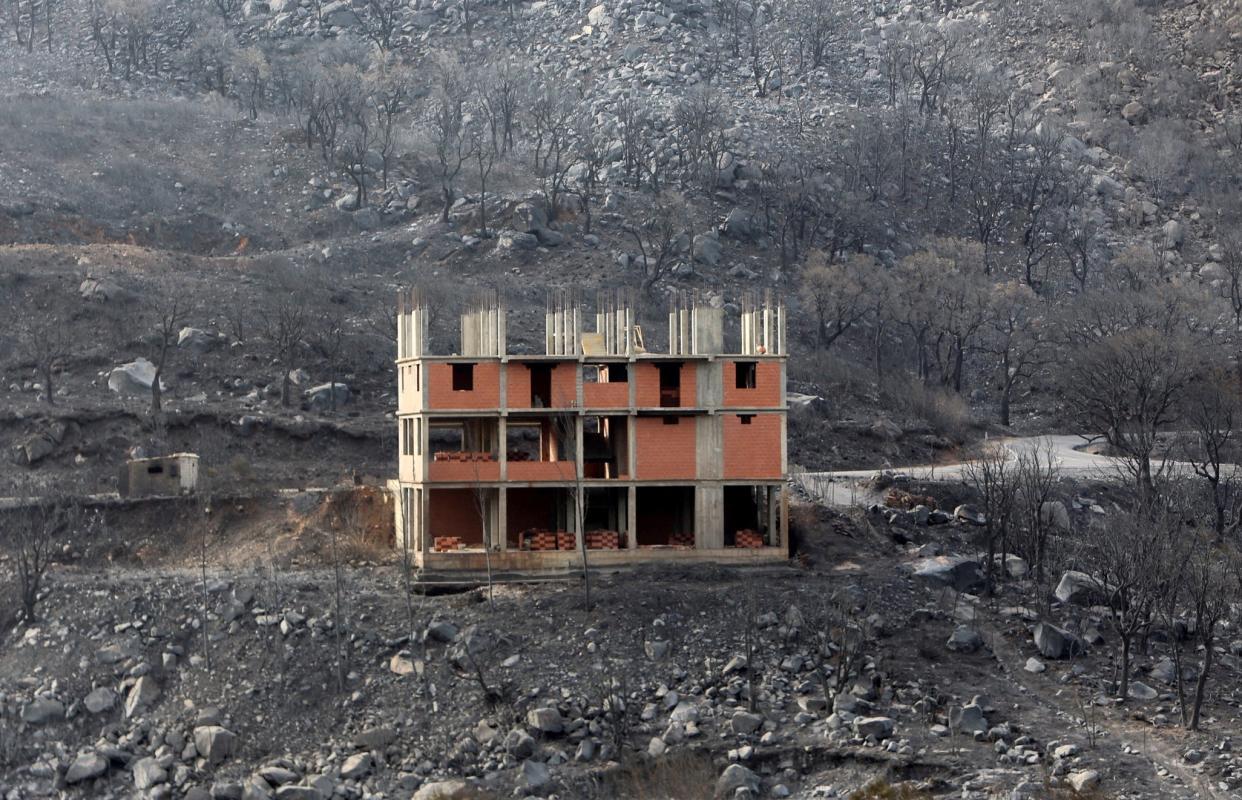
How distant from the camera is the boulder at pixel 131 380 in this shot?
48.4 meters

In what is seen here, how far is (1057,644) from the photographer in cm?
3219

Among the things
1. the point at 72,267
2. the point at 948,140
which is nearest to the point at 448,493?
the point at 72,267

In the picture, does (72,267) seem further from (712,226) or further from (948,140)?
(948,140)

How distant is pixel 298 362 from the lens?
51.6 metres

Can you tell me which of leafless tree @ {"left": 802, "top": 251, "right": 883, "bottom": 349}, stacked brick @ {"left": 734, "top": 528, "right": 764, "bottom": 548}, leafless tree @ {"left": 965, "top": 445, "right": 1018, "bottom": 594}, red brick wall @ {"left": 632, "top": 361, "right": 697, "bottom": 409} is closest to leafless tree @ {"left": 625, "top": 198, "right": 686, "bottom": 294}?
leafless tree @ {"left": 802, "top": 251, "right": 883, "bottom": 349}

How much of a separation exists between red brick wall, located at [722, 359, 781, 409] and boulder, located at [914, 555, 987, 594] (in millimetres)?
4635

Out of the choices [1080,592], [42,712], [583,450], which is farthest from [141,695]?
[1080,592]

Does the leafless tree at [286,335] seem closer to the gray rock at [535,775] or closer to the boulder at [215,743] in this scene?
the boulder at [215,743]

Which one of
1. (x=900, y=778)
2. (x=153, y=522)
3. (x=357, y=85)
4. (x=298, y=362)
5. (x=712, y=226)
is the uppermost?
(x=357, y=85)

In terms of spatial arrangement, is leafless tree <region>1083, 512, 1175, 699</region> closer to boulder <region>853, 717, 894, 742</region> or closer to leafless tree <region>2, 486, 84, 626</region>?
boulder <region>853, 717, 894, 742</region>

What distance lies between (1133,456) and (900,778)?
20.6 m

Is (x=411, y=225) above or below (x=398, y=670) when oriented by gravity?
above

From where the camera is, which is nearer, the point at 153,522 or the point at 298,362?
the point at 153,522

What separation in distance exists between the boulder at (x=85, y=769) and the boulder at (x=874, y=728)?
40.5 ft
